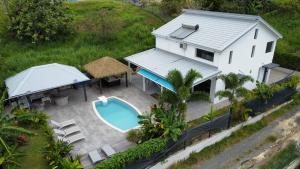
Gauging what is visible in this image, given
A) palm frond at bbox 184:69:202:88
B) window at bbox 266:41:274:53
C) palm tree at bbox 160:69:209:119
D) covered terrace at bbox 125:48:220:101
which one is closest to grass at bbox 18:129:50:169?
palm tree at bbox 160:69:209:119

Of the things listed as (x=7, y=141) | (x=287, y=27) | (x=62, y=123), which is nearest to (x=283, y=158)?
(x=62, y=123)

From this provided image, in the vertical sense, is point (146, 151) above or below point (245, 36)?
below

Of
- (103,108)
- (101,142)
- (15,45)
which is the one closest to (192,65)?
(103,108)

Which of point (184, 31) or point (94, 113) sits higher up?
point (184, 31)

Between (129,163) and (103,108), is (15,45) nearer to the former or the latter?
(103,108)

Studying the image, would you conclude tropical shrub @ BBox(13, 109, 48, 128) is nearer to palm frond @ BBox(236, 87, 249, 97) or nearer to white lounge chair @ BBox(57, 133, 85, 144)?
white lounge chair @ BBox(57, 133, 85, 144)

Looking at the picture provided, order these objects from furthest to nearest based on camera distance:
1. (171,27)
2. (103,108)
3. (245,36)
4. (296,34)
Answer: (296,34)
(171,27)
(103,108)
(245,36)

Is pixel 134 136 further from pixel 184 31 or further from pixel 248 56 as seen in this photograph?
pixel 248 56
